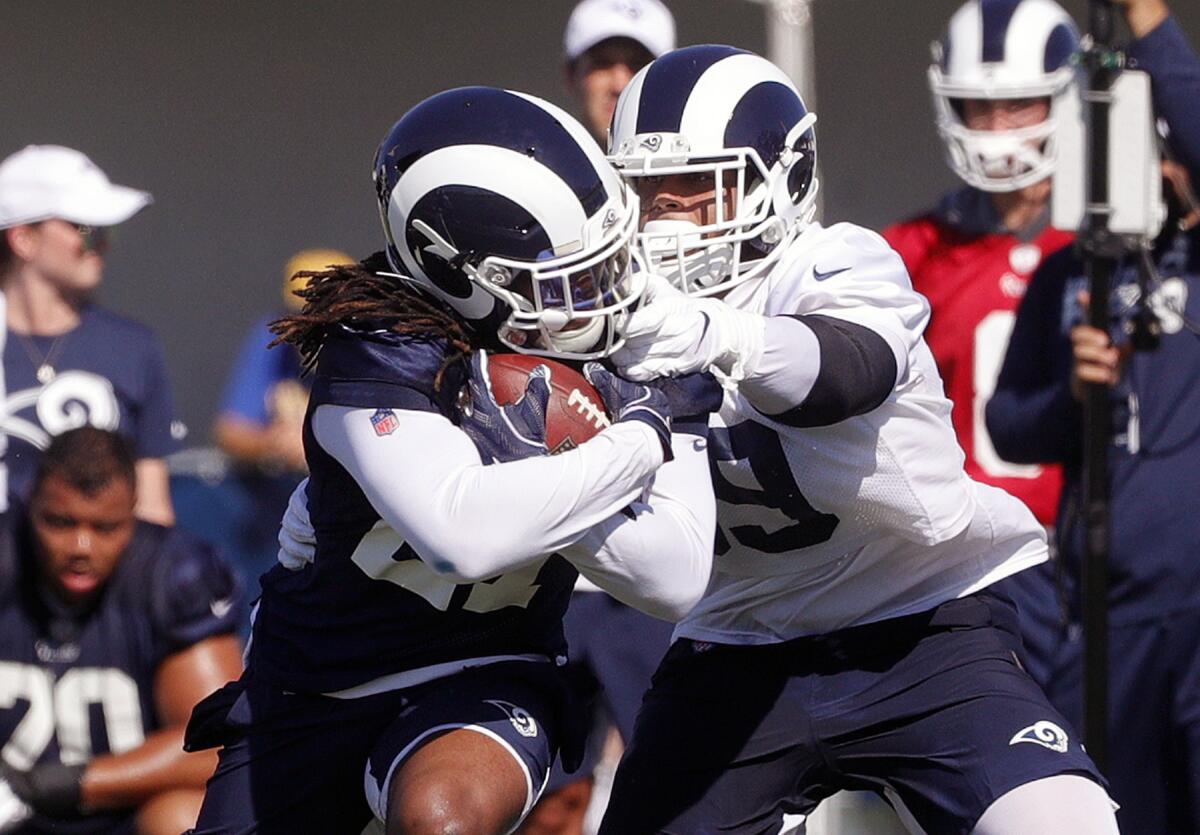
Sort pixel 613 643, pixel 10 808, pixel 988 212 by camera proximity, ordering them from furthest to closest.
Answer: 1. pixel 988 212
2. pixel 613 643
3. pixel 10 808

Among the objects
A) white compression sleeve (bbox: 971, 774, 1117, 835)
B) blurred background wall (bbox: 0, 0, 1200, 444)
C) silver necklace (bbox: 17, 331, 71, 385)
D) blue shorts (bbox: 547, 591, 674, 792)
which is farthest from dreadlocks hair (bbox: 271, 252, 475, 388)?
blurred background wall (bbox: 0, 0, 1200, 444)

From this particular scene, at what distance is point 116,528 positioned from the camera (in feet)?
14.7

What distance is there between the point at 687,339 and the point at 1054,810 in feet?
2.92

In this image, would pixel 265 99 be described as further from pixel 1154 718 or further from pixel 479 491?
pixel 479 491

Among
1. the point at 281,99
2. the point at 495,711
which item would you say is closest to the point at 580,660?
the point at 495,711

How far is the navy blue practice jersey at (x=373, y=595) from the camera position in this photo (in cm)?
288

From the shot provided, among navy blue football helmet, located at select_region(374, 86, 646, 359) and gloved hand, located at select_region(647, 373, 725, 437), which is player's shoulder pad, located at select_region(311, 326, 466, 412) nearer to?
navy blue football helmet, located at select_region(374, 86, 646, 359)

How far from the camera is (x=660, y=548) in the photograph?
9.32 ft

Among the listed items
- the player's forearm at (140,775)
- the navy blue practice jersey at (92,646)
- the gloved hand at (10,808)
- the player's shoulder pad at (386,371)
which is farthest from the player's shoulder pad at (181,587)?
the player's shoulder pad at (386,371)

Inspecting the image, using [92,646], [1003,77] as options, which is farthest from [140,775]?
[1003,77]

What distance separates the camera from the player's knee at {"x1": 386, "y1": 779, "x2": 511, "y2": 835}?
9.06 feet

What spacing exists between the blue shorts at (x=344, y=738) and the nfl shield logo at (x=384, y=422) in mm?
433

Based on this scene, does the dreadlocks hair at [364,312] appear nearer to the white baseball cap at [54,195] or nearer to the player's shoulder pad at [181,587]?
the player's shoulder pad at [181,587]

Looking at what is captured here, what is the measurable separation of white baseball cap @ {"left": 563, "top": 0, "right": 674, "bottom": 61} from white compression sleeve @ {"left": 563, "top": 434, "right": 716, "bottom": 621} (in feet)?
7.95
